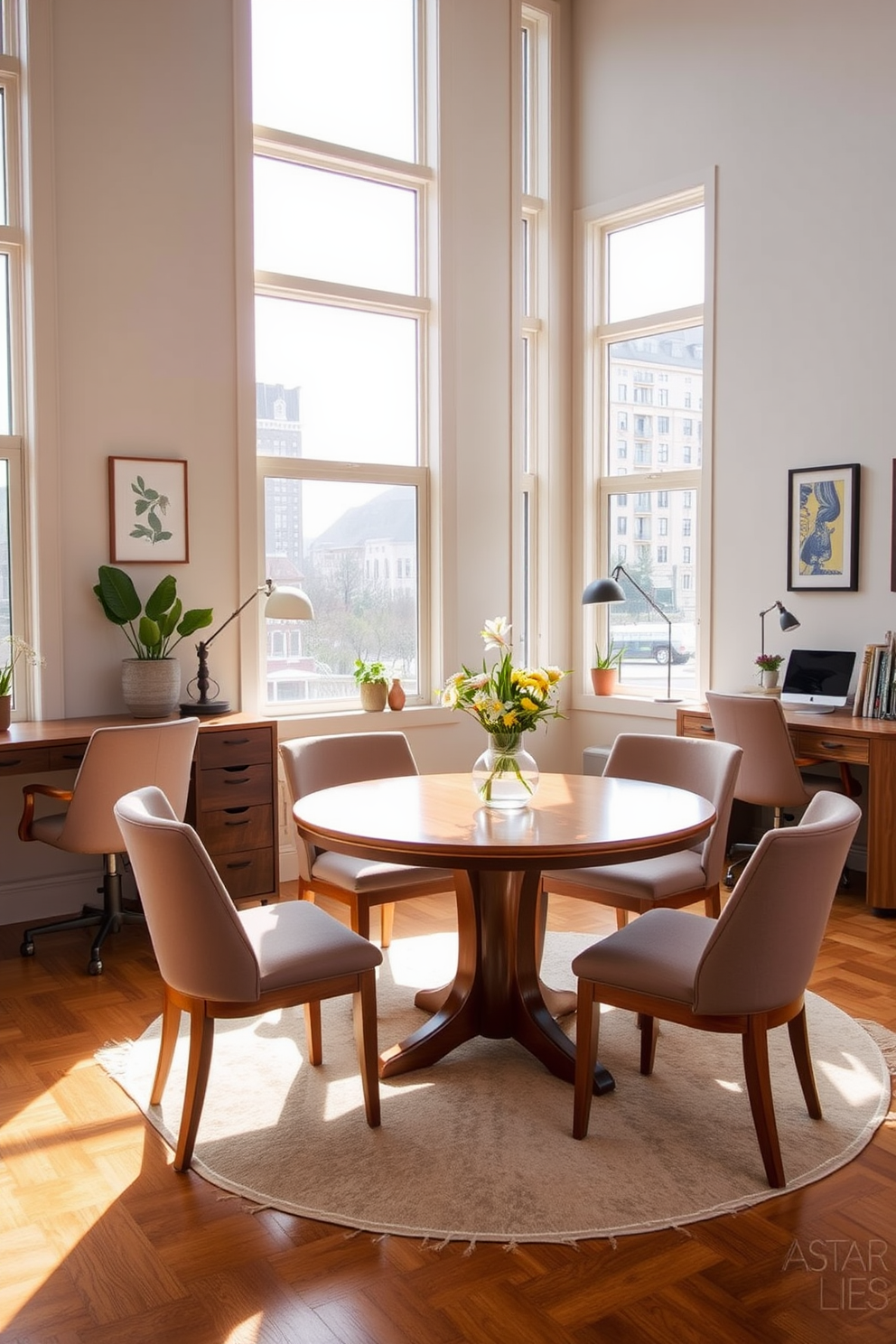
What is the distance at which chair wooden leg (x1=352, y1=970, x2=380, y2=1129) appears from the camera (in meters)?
2.72

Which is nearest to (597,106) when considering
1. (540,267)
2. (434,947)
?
(540,267)

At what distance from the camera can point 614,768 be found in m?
3.92

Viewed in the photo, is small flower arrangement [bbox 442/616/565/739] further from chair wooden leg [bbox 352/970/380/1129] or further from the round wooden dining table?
chair wooden leg [bbox 352/970/380/1129]

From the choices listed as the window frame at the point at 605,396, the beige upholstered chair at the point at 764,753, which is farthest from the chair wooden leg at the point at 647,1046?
the window frame at the point at 605,396

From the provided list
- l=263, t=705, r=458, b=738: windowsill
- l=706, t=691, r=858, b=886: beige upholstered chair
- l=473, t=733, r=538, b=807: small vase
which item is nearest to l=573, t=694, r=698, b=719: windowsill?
l=706, t=691, r=858, b=886: beige upholstered chair

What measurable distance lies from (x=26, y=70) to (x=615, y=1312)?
4596mm

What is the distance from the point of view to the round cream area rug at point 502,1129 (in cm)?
241

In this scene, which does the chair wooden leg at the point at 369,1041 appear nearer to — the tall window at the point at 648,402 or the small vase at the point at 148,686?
the small vase at the point at 148,686

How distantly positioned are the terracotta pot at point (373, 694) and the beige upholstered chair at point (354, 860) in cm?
134

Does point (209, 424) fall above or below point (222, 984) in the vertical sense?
above

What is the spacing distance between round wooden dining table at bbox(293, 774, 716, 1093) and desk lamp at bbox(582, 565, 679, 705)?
2068 millimetres

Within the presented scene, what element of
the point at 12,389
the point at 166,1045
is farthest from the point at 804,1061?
the point at 12,389

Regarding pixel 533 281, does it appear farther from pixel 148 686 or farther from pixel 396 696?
pixel 148 686

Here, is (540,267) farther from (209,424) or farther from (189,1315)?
(189,1315)
